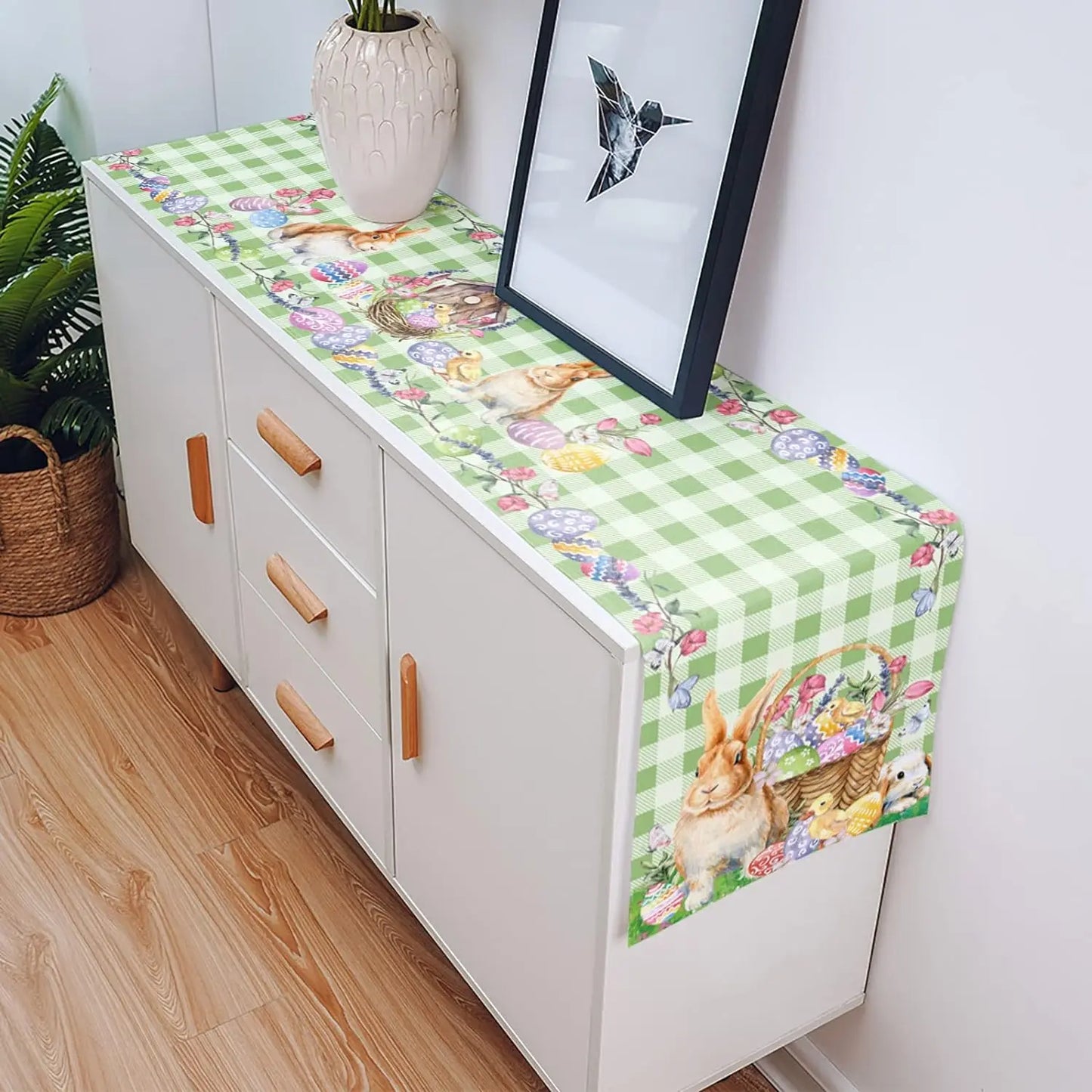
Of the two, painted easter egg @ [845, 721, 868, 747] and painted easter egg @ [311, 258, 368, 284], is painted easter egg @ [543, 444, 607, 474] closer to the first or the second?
painted easter egg @ [845, 721, 868, 747]

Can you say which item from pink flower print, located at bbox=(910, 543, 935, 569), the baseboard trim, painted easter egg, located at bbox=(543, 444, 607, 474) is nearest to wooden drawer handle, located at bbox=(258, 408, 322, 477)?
painted easter egg, located at bbox=(543, 444, 607, 474)

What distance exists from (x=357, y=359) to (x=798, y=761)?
2.05ft

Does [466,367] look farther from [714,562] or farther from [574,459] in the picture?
[714,562]

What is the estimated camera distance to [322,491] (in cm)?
161

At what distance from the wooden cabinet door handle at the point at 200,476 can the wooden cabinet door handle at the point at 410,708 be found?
519mm

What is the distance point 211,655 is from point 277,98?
0.88 meters

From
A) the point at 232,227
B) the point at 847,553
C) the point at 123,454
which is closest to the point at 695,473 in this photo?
the point at 847,553

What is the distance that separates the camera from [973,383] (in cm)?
125

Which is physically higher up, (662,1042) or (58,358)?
(58,358)

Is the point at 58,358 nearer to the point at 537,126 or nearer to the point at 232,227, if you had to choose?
the point at 232,227

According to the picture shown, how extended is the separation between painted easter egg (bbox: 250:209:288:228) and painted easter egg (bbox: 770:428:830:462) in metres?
0.77

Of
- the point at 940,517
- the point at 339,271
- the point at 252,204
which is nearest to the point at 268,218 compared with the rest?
the point at 252,204

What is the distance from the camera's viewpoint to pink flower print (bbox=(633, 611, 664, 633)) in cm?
115

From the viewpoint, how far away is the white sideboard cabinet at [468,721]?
4.19ft
